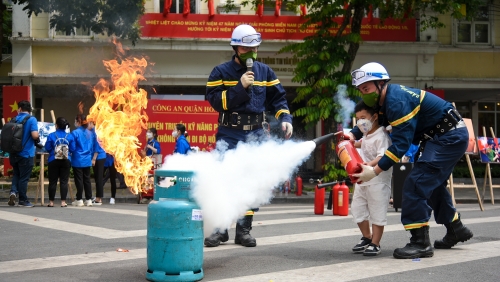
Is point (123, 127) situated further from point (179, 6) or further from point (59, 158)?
point (179, 6)

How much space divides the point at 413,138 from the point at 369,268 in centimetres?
151

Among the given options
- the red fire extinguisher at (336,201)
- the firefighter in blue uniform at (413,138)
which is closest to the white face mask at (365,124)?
the firefighter in blue uniform at (413,138)

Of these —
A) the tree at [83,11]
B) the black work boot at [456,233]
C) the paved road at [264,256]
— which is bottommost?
the paved road at [264,256]

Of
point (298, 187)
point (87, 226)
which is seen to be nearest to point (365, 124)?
point (87, 226)

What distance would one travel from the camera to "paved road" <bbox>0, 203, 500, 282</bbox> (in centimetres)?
539

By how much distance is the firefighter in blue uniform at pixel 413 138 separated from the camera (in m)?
6.07

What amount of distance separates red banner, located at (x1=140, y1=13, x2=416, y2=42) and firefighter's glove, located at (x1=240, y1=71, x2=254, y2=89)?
17639 mm

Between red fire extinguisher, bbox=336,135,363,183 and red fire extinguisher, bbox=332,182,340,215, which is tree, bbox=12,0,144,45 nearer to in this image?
red fire extinguisher, bbox=332,182,340,215

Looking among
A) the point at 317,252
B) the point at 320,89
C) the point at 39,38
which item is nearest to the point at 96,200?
the point at 320,89

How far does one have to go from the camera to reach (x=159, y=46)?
78.3ft

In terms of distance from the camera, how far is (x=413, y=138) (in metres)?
6.48

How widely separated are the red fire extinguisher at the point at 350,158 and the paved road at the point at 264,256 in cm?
84

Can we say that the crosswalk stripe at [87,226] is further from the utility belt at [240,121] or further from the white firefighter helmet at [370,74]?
the white firefighter helmet at [370,74]

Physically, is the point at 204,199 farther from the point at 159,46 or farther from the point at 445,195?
the point at 159,46
